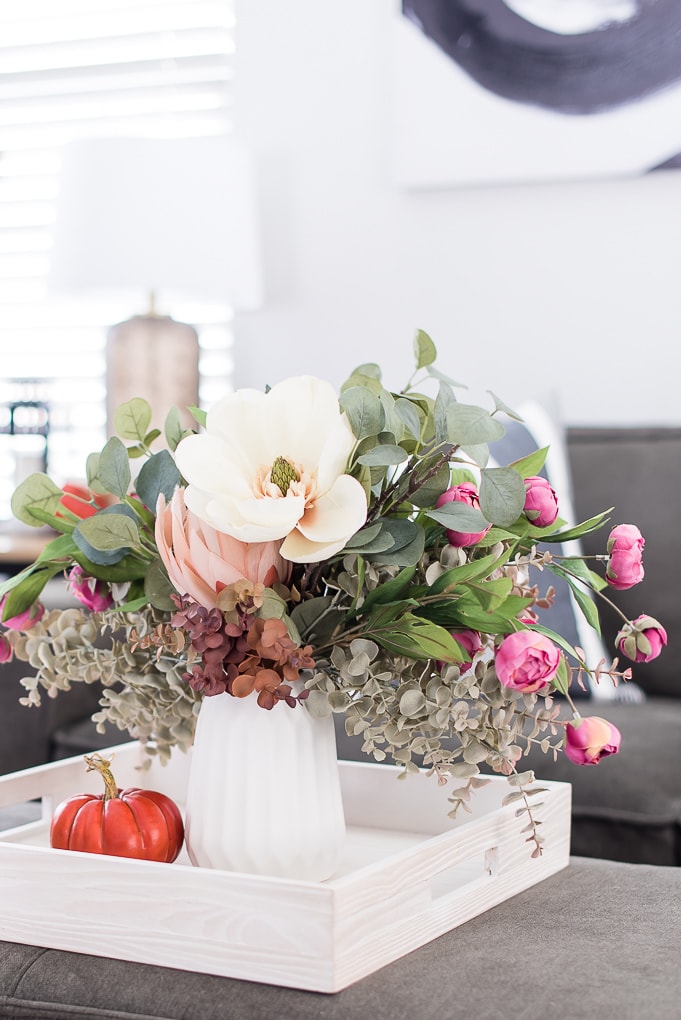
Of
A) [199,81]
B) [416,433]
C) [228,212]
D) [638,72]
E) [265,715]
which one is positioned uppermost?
[199,81]

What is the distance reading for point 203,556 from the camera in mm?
715

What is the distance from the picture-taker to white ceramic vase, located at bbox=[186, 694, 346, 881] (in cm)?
75

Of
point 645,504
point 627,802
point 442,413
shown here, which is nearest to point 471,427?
point 442,413

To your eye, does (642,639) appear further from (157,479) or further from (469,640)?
(157,479)

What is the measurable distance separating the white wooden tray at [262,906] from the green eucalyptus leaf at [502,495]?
23 cm

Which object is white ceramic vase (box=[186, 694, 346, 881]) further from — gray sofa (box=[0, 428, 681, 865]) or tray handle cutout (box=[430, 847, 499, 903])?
gray sofa (box=[0, 428, 681, 865])

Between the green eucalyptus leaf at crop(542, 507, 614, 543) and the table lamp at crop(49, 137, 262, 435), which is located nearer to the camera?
the green eucalyptus leaf at crop(542, 507, 614, 543)

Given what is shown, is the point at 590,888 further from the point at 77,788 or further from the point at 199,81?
the point at 199,81

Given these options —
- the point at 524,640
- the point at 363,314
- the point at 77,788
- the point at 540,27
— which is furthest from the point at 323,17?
the point at 524,640

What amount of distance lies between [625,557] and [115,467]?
351mm

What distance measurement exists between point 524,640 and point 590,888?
30 centimetres

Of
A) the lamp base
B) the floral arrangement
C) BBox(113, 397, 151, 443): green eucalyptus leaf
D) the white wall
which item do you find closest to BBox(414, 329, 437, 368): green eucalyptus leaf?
the floral arrangement

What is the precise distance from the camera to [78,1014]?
670 mm

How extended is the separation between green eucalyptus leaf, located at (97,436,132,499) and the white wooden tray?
0.24 m
